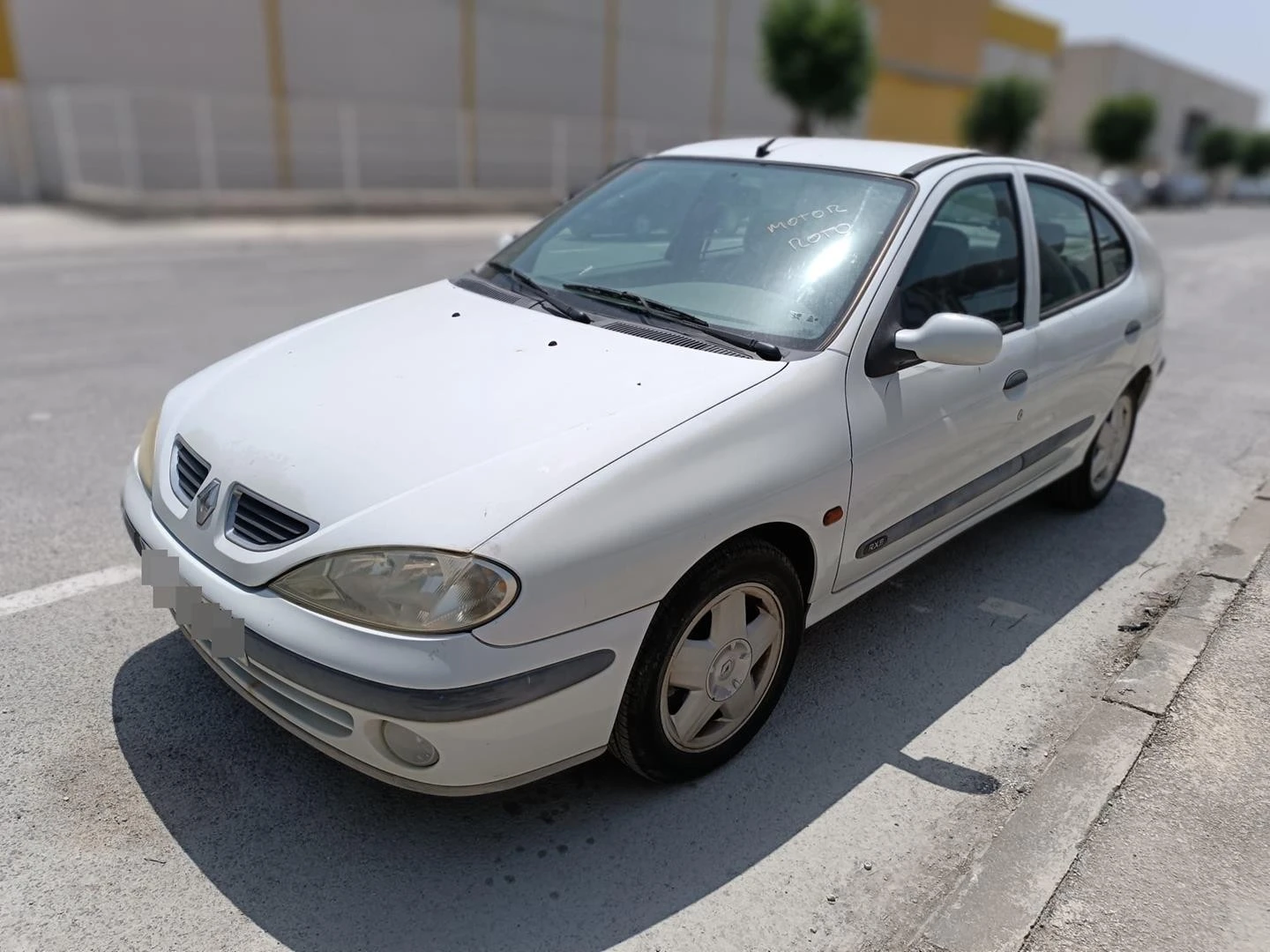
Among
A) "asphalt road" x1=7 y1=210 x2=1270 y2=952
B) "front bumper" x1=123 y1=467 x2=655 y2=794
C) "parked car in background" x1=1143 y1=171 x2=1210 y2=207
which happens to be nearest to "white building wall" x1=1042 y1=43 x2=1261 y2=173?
"parked car in background" x1=1143 y1=171 x2=1210 y2=207

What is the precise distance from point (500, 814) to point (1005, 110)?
42.4 m

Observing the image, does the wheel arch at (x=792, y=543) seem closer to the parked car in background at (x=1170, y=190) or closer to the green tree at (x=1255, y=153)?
the parked car in background at (x=1170, y=190)

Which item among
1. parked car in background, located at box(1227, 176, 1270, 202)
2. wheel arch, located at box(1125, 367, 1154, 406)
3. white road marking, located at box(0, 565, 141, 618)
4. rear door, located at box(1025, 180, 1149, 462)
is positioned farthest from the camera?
parked car in background, located at box(1227, 176, 1270, 202)

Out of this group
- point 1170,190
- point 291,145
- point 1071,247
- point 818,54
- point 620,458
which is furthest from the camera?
point 1170,190

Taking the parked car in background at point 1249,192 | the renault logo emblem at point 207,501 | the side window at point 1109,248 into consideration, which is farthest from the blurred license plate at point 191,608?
the parked car in background at point 1249,192

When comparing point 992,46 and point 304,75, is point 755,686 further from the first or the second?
point 992,46

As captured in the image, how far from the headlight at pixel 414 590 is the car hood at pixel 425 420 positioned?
0.14ft

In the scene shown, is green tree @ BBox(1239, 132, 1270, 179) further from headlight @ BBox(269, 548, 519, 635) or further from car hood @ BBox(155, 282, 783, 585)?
headlight @ BBox(269, 548, 519, 635)

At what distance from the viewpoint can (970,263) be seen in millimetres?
3676

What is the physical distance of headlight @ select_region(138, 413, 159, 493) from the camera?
2.97m

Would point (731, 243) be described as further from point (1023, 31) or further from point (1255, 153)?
point (1255, 153)

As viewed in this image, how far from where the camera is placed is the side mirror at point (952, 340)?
3.01m

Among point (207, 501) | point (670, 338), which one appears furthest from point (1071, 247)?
point (207, 501)

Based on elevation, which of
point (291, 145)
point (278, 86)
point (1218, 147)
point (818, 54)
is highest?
→ point (818, 54)
